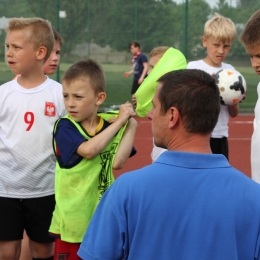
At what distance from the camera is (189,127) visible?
2.15 meters

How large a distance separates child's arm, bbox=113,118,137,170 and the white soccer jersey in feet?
1.81

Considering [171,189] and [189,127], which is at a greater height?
[189,127]

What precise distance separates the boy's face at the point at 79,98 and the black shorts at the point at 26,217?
2.45 ft

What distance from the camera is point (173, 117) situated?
2139 mm

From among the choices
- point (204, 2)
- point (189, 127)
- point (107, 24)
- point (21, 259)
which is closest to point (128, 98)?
point (107, 24)

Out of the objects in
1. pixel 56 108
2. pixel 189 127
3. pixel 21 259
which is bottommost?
pixel 21 259

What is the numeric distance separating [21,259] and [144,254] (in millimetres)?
2945

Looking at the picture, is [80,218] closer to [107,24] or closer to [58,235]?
[58,235]

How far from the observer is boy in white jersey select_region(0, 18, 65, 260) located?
13.5 ft

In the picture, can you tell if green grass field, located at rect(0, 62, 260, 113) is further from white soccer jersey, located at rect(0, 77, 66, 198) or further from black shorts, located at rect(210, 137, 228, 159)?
white soccer jersey, located at rect(0, 77, 66, 198)

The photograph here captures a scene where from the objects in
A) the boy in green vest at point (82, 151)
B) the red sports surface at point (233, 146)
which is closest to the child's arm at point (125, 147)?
the boy in green vest at point (82, 151)

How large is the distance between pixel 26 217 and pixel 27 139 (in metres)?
0.55

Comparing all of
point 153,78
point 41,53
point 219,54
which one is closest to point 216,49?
point 219,54

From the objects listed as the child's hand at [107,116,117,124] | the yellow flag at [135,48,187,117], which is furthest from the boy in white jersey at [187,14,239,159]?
the child's hand at [107,116,117,124]
